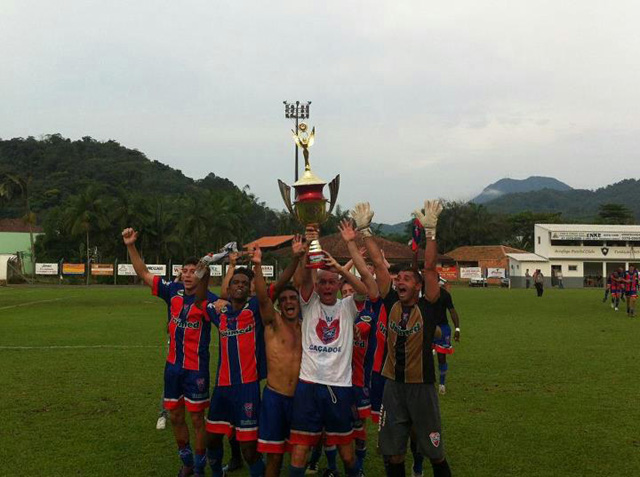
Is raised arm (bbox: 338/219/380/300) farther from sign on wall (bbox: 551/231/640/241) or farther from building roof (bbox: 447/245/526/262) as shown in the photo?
sign on wall (bbox: 551/231/640/241)

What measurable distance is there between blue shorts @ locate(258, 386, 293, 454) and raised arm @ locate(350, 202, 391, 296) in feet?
4.24

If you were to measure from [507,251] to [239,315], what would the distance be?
67582mm

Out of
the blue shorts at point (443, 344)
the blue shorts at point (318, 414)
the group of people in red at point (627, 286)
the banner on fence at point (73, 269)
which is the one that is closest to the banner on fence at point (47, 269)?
the banner on fence at point (73, 269)

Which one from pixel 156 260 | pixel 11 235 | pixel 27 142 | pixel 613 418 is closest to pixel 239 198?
pixel 156 260

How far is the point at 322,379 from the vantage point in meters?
5.09

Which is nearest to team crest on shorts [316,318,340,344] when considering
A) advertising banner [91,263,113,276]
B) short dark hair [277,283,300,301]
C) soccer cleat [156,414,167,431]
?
short dark hair [277,283,300,301]

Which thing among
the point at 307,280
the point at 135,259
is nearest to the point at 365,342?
the point at 307,280

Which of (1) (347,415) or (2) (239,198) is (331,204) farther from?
(2) (239,198)

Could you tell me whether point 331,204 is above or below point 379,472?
above

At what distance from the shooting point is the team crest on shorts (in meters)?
5.23

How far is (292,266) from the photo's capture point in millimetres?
5504

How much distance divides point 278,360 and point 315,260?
891mm

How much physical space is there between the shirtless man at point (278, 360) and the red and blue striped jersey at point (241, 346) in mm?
214

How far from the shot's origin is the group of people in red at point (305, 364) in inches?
200
